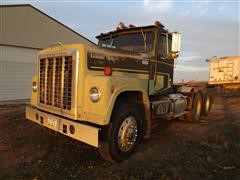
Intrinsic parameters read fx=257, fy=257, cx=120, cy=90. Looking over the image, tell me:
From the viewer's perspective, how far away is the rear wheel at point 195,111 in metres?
9.14

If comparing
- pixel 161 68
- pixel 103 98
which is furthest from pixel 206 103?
pixel 103 98

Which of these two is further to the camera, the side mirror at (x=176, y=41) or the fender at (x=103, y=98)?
the side mirror at (x=176, y=41)

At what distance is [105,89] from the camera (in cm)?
452

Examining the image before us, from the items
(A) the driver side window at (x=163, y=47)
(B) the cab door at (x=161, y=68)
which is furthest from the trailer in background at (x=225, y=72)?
(A) the driver side window at (x=163, y=47)

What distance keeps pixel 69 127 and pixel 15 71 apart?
12525 millimetres

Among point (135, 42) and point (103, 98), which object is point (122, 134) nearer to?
point (103, 98)

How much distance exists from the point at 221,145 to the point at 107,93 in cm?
342

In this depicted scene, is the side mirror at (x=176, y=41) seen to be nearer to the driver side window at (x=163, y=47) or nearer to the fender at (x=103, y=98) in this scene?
the driver side window at (x=163, y=47)

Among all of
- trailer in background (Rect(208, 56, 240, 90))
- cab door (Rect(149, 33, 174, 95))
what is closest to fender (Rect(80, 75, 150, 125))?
cab door (Rect(149, 33, 174, 95))

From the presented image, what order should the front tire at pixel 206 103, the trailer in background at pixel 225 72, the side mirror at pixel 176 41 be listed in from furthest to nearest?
the trailer in background at pixel 225 72 < the front tire at pixel 206 103 < the side mirror at pixel 176 41

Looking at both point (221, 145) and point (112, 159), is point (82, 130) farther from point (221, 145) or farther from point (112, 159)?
point (221, 145)

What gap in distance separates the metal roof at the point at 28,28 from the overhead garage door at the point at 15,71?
482 mm

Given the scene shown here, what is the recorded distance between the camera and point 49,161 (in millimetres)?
5102

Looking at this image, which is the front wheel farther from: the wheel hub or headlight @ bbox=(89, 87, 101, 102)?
headlight @ bbox=(89, 87, 101, 102)
